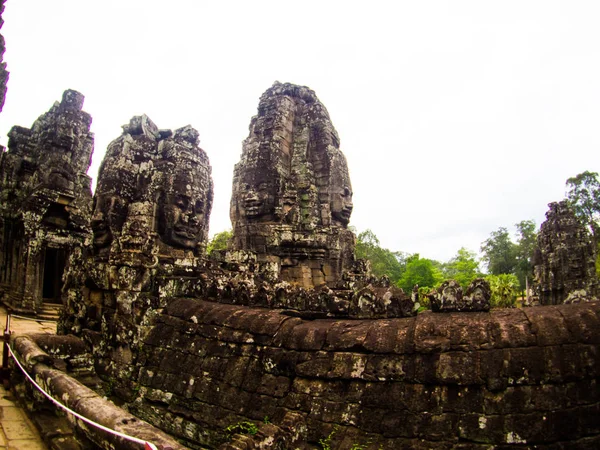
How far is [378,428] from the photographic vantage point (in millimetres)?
3045

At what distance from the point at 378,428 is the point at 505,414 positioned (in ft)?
3.00

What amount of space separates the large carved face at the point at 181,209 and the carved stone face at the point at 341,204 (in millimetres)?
6958

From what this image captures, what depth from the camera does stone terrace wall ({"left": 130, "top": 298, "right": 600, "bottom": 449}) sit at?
2.87 m

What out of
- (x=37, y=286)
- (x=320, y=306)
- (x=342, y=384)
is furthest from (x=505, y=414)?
(x=37, y=286)

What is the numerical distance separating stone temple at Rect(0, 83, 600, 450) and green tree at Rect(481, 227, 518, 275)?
4920cm

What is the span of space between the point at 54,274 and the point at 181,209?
13.3 meters

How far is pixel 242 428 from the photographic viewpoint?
3402 millimetres

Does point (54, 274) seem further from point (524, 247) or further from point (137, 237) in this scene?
point (524, 247)

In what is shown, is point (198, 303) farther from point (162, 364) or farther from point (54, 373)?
point (54, 373)

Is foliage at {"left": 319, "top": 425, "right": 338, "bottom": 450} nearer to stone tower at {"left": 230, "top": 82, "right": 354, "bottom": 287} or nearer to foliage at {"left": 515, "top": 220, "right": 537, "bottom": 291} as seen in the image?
stone tower at {"left": 230, "top": 82, "right": 354, "bottom": 287}

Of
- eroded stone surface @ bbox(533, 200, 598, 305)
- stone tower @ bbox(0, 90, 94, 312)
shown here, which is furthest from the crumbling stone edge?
eroded stone surface @ bbox(533, 200, 598, 305)

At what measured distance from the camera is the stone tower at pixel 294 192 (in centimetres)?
1235

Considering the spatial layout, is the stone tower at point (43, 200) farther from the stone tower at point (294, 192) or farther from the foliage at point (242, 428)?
the foliage at point (242, 428)

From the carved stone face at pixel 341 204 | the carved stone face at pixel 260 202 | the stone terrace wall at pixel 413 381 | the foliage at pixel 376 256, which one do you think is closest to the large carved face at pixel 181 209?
the stone terrace wall at pixel 413 381
